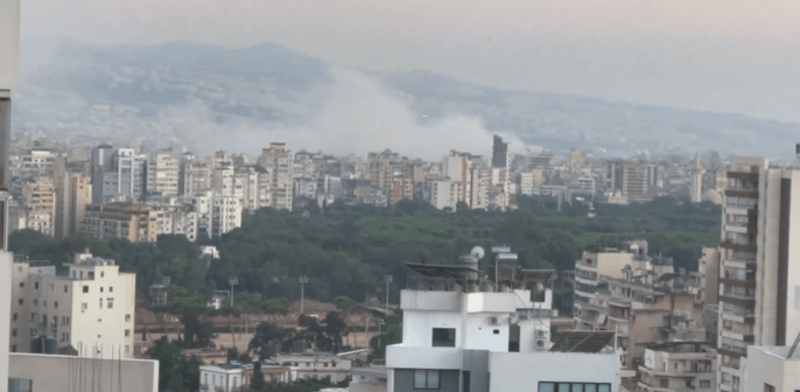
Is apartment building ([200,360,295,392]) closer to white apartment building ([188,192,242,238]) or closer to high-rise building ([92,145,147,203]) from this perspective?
white apartment building ([188,192,242,238])

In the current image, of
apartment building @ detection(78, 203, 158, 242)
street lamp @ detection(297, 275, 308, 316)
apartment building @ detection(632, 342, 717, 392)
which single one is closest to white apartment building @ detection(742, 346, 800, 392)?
apartment building @ detection(632, 342, 717, 392)

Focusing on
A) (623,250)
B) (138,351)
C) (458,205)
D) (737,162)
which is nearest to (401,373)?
(737,162)

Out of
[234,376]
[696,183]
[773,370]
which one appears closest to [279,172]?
[696,183]

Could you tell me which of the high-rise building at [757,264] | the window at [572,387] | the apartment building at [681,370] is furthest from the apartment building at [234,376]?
the window at [572,387]

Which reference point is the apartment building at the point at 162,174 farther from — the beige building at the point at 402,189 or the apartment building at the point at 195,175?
the beige building at the point at 402,189

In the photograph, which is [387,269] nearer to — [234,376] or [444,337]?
[234,376]
